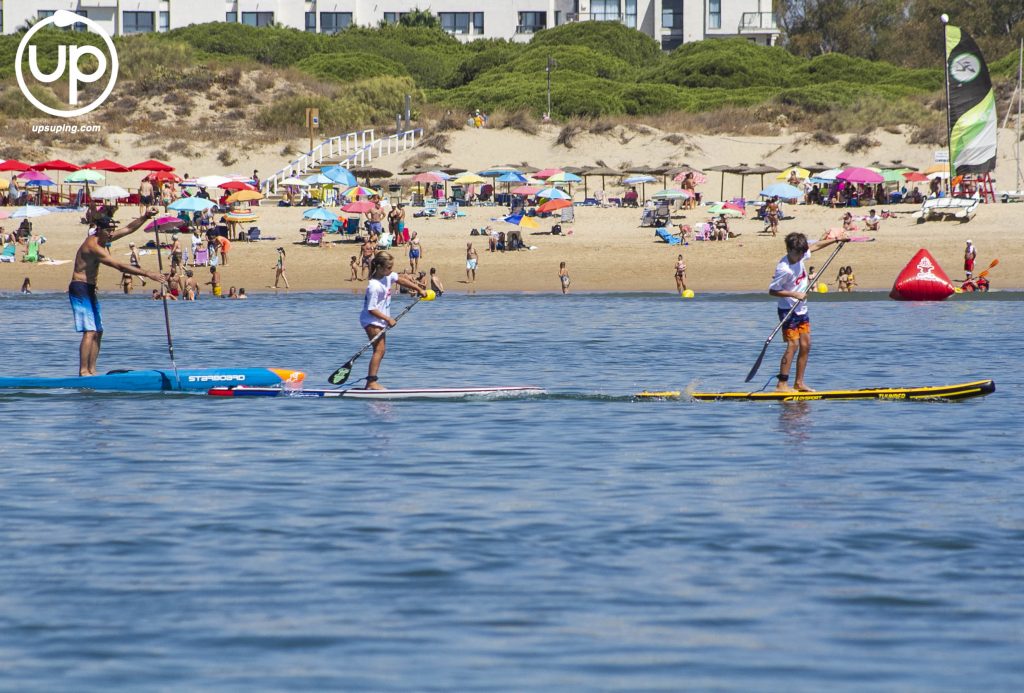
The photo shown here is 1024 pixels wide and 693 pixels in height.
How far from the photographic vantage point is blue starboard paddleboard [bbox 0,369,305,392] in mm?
15812

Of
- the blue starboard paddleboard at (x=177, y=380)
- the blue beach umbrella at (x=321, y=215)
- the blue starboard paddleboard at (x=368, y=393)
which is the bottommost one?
the blue starboard paddleboard at (x=368, y=393)

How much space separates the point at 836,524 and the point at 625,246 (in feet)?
107

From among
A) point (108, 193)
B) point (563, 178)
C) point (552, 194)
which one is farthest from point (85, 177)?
point (563, 178)

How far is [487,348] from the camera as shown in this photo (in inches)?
948

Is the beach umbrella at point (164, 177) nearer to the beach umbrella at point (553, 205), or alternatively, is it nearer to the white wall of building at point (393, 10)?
the beach umbrella at point (553, 205)

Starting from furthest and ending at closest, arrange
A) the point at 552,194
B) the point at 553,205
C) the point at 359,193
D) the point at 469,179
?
the point at 469,179, the point at 359,193, the point at 552,194, the point at 553,205

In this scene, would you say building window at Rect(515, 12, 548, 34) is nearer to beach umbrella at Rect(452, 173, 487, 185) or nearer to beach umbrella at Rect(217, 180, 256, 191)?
beach umbrella at Rect(452, 173, 487, 185)

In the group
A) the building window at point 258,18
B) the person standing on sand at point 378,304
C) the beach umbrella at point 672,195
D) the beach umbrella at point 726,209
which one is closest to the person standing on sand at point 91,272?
the person standing on sand at point 378,304

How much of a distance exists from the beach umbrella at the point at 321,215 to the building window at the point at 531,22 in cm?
5525

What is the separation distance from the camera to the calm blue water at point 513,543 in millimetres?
7043

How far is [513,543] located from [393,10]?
3580 inches

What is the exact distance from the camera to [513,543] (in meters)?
9.34

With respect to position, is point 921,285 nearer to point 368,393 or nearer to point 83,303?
point 368,393

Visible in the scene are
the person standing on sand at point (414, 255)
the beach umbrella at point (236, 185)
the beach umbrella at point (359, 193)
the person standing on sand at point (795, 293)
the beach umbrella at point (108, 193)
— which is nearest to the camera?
the person standing on sand at point (795, 293)
